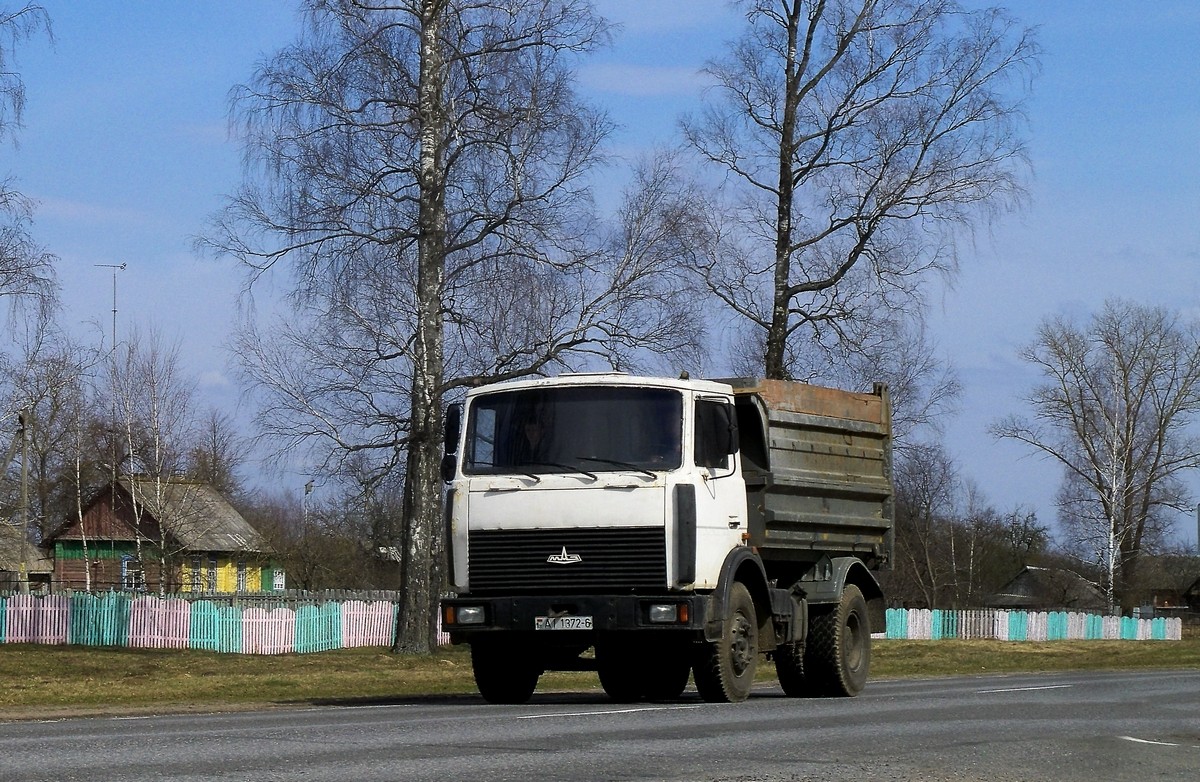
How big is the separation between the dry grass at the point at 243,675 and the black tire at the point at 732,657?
418cm

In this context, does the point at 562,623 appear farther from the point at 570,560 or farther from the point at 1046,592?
the point at 1046,592

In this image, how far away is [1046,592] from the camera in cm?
9250

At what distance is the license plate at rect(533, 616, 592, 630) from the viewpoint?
579 inches

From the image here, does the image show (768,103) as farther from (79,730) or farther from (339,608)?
(79,730)

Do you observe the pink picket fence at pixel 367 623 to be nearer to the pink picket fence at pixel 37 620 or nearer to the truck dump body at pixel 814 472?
the pink picket fence at pixel 37 620

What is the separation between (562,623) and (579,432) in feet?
5.88

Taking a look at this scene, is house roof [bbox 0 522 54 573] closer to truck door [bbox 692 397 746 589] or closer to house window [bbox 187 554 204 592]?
house window [bbox 187 554 204 592]

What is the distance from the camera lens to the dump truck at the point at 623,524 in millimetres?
14812

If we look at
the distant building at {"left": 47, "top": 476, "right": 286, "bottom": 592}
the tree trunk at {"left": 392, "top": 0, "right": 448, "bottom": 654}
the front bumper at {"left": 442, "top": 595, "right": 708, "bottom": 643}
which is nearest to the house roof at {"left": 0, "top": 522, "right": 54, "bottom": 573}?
the distant building at {"left": 47, "top": 476, "right": 286, "bottom": 592}

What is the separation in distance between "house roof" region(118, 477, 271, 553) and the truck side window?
39859 mm

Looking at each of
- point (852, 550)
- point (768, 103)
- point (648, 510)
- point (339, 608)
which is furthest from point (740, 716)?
point (339, 608)

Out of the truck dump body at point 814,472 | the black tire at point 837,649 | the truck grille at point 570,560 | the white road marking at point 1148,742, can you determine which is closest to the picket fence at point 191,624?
the black tire at point 837,649

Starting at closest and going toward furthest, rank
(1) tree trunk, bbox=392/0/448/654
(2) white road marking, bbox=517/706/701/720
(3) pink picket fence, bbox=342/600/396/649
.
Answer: (2) white road marking, bbox=517/706/701/720 → (1) tree trunk, bbox=392/0/448/654 → (3) pink picket fence, bbox=342/600/396/649

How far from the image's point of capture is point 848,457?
59.0 ft
